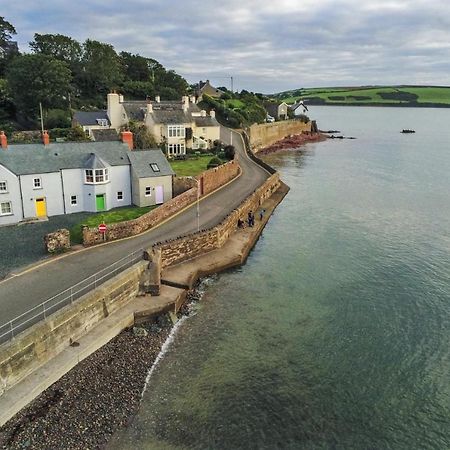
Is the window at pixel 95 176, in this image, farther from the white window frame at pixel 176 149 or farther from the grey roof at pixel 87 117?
the grey roof at pixel 87 117

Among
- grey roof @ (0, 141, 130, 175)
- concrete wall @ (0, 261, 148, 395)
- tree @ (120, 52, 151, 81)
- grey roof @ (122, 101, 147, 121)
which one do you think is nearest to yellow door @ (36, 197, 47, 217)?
grey roof @ (0, 141, 130, 175)

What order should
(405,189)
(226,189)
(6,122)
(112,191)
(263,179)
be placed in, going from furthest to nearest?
(6,122) < (405,189) < (263,179) < (226,189) < (112,191)

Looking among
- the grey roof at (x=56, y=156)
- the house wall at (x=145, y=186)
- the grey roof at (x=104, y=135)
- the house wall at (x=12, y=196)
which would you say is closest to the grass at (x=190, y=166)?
the house wall at (x=145, y=186)

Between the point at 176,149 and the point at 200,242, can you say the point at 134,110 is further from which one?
the point at 200,242

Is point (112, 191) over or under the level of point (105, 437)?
over

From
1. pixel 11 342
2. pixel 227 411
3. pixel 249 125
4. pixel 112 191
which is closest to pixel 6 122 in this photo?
pixel 112 191

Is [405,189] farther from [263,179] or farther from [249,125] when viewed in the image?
[249,125]
